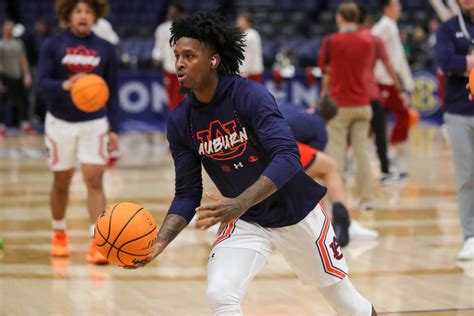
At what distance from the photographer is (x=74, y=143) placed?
298 inches

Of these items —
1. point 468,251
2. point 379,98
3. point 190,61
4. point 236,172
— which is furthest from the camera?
point 379,98

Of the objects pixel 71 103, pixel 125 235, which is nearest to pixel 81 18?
pixel 71 103

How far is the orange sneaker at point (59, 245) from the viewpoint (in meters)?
7.75

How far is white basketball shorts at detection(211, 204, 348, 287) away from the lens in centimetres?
459

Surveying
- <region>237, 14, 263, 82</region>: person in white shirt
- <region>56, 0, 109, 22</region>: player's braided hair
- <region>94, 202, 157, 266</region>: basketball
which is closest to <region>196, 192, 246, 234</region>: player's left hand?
<region>94, 202, 157, 266</region>: basketball

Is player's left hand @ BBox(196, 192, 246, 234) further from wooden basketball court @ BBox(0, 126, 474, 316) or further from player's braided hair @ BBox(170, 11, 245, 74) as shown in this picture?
wooden basketball court @ BBox(0, 126, 474, 316)

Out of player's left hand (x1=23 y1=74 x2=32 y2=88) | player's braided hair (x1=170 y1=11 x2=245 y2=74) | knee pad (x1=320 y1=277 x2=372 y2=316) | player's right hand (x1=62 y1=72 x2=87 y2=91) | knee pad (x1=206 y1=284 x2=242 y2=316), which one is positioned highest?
player's braided hair (x1=170 y1=11 x2=245 y2=74)

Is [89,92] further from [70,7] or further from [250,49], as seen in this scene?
[250,49]

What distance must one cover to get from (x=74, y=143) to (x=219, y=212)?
372 centimetres

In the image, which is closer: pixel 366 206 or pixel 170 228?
pixel 170 228

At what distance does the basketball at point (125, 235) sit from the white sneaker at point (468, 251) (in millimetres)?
3691

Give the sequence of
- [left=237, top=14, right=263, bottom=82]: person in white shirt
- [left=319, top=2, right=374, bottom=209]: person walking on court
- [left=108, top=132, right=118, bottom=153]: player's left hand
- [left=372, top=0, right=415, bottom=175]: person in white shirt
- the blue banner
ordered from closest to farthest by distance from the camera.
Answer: [left=108, top=132, right=118, bottom=153]: player's left hand < [left=319, top=2, right=374, bottom=209]: person walking on court < [left=372, top=0, right=415, bottom=175]: person in white shirt < [left=237, top=14, right=263, bottom=82]: person in white shirt < the blue banner

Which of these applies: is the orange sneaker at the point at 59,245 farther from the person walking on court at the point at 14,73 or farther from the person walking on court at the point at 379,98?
the person walking on court at the point at 14,73

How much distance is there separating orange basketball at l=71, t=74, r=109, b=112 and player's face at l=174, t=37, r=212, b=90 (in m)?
2.82
